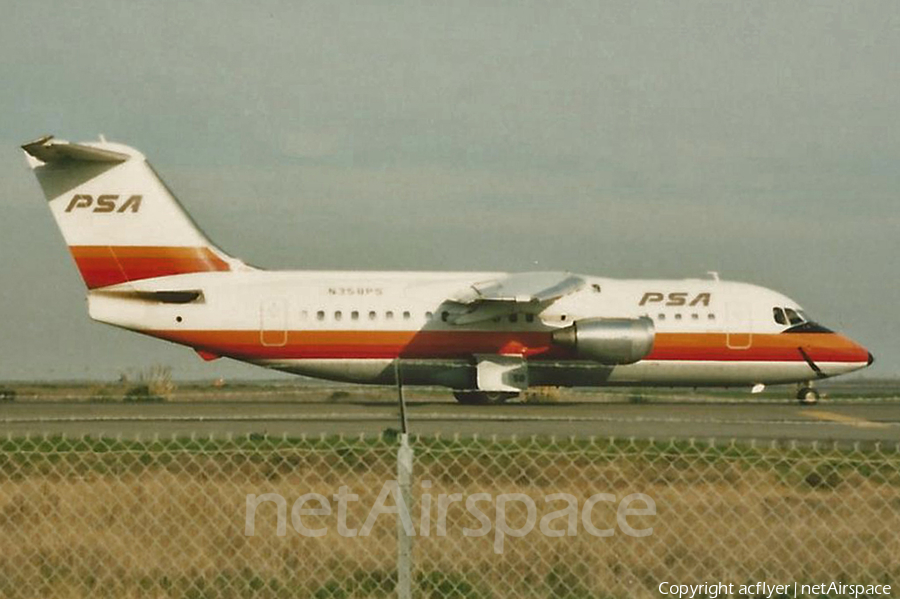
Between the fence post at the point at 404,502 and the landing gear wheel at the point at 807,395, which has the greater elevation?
the fence post at the point at 404,502

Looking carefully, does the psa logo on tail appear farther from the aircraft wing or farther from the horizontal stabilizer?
the aircraft wing

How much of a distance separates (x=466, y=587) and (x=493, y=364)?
19.7m

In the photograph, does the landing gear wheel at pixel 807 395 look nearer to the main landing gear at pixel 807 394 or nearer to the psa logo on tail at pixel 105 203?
the main landing gear at pixel 807 394

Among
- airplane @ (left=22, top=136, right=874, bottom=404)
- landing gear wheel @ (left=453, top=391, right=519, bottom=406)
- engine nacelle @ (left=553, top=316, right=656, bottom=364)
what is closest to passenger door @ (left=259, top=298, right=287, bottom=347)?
airplane @ (left=22, top=136, right=874, bottom=404)

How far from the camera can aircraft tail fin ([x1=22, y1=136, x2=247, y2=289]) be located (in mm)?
29062

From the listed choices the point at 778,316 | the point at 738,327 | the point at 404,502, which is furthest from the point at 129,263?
the point at 404,502

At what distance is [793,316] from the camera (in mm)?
31625

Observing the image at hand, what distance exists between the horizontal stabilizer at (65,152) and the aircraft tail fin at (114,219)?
0.07 ft

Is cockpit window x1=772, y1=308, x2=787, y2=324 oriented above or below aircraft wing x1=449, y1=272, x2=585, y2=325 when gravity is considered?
below

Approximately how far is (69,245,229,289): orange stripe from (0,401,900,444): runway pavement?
2933 mm

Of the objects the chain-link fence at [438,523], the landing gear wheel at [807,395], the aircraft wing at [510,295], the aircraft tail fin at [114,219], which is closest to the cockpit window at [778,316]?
the landing gear wheel at [807,395]

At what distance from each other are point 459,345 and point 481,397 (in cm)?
132

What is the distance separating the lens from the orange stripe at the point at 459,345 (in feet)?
95.1

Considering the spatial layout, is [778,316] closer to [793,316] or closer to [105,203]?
[793,316]
